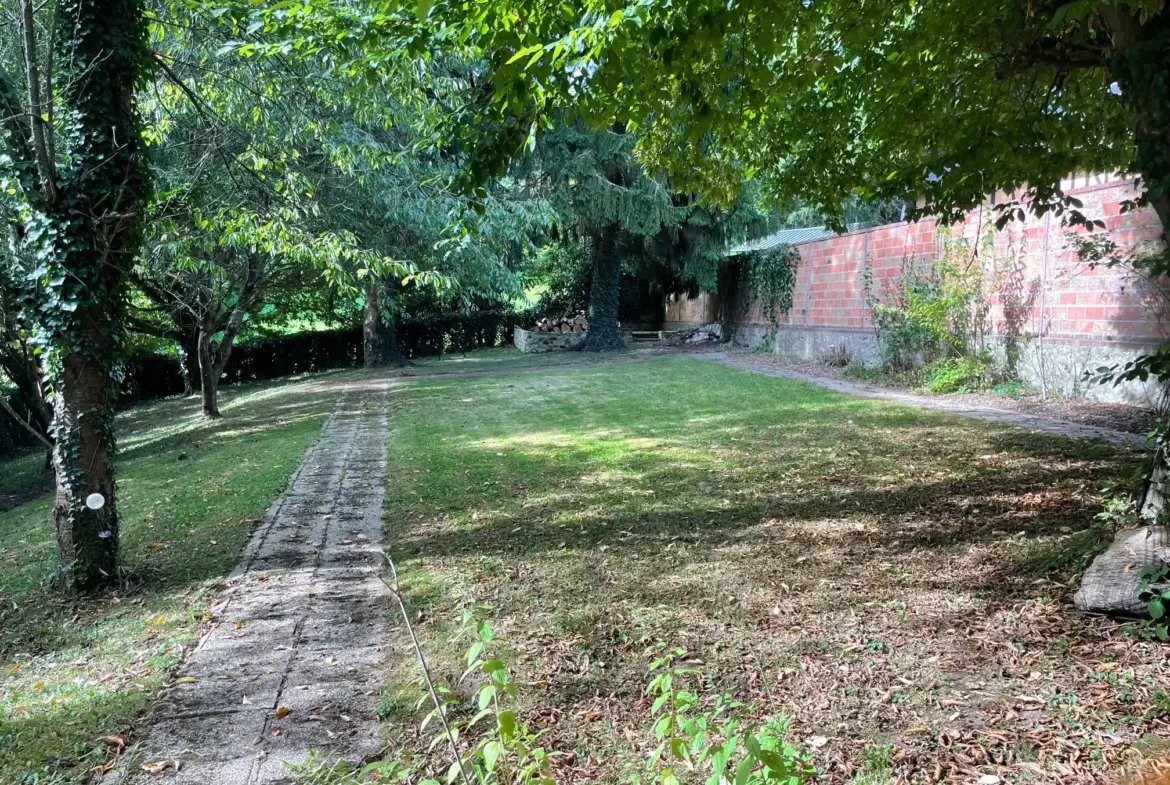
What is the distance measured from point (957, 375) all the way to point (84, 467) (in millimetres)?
10342

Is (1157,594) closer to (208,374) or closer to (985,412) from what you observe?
(985,412)

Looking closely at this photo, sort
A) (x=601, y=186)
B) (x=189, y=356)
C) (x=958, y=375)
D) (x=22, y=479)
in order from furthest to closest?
(x=189, y=356) < (x=601, y=186) < (x=22, y=479) < (x=958, y=375)

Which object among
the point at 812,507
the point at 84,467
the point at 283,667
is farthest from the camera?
the point at 812,507

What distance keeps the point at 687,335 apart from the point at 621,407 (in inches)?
536

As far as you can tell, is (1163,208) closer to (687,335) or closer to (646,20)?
(646,20)

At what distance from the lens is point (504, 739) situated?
72.2 inches

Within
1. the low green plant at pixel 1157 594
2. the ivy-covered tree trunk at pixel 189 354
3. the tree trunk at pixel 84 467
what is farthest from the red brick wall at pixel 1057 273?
the ivy-covered tree trunk at pixel 189 354

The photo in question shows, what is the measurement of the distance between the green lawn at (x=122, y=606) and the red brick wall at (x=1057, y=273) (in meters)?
9.10


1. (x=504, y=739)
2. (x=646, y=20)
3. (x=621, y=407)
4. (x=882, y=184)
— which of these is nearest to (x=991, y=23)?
(x=882, y=184)

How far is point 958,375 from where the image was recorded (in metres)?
10.5

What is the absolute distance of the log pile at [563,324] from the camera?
27.2 metres

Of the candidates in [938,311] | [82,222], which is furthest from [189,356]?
[938,311]

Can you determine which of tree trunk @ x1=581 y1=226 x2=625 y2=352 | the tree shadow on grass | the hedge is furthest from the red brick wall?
the hedge

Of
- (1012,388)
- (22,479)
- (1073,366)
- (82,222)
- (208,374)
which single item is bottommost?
(22,479)
